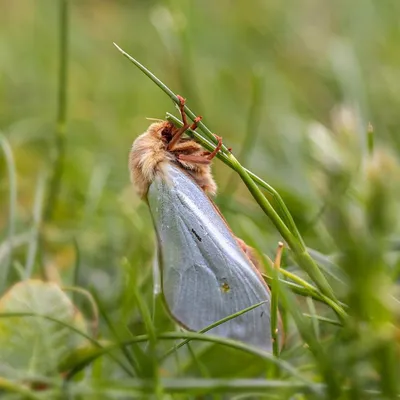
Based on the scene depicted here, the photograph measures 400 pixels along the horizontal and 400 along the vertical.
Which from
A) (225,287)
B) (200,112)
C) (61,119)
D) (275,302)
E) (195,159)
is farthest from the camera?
(200,112)

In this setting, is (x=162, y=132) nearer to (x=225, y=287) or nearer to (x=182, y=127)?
Answer: (x=182, y=127)

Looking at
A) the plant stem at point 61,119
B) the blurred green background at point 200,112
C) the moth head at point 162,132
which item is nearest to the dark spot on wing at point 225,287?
the blurred green background at point 200,112

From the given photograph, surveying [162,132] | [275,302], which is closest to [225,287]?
[275,302]

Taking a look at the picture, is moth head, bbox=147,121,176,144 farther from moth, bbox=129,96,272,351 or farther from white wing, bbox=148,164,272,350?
white wing, bbox=148,164,272,350

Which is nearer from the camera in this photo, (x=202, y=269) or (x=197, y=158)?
(x=202, y=269)

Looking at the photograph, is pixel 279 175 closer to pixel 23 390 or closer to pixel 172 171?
pixel 172 171

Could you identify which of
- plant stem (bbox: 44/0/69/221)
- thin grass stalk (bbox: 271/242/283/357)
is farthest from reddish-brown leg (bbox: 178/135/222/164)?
plant stem (bbox: 44/0/69/221)

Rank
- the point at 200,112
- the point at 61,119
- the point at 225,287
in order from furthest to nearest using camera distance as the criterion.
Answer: the point at 200,112, the point at 61,119, the point at 225,287

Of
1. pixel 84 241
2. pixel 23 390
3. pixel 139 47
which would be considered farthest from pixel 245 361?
pixel 139 47
